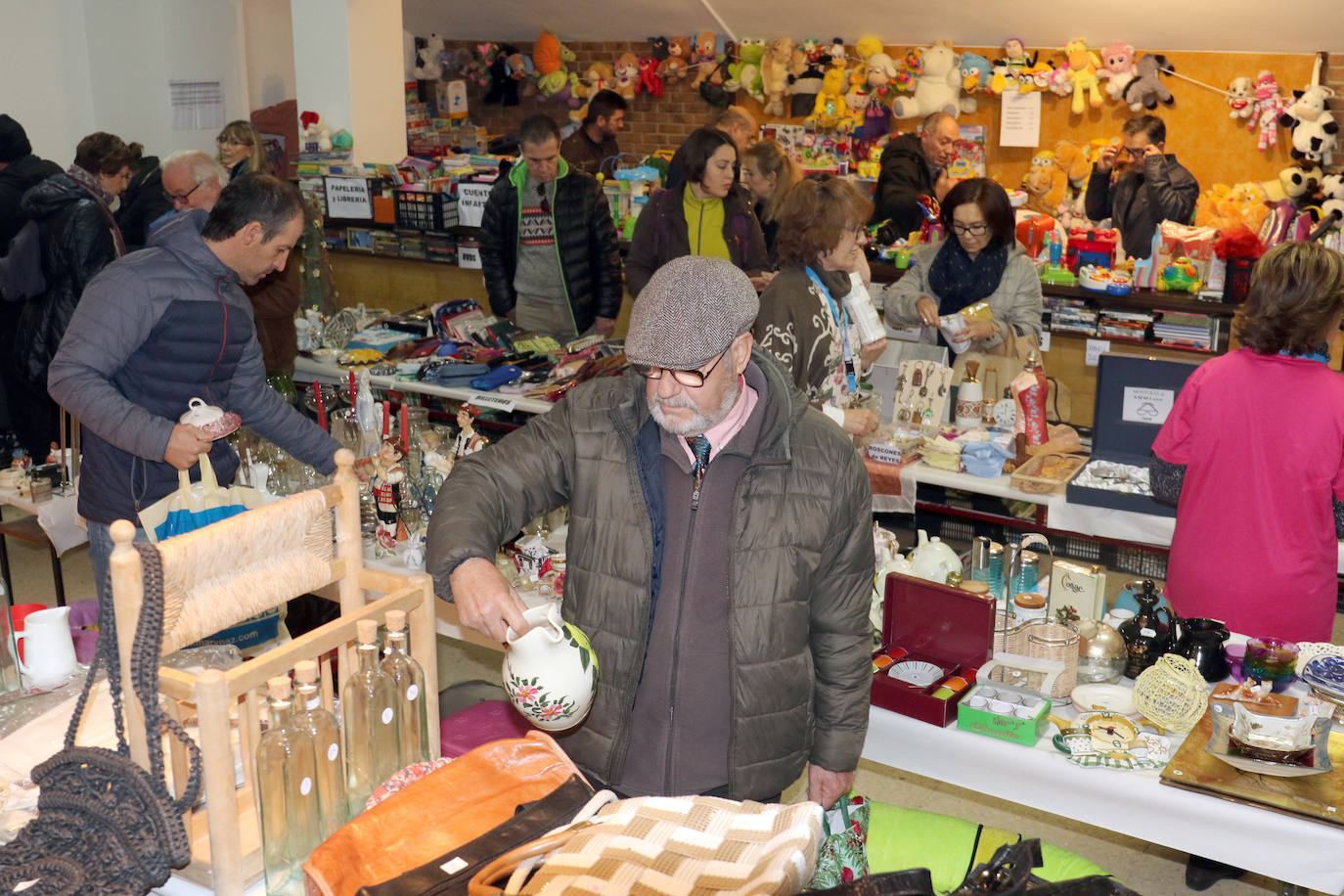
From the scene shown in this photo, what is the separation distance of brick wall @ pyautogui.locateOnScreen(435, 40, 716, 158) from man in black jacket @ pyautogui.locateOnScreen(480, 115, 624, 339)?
5.91 m

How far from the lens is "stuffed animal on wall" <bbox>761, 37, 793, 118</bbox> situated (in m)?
10.4

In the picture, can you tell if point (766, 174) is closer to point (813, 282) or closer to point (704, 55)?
point (813, 282)

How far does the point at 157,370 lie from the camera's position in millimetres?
3039

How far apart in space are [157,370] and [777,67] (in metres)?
8.27

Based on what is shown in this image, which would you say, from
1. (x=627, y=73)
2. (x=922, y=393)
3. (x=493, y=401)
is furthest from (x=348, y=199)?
(x=627, y=73)

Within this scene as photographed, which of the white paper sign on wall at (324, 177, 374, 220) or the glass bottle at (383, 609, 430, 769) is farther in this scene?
the white paper sign on wall at (324, 177, 374, 220)

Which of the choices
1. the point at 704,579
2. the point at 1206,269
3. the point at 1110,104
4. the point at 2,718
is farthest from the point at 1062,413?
the point at 1110,104

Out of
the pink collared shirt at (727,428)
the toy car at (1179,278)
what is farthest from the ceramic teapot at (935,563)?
the toy car at (1179,278)

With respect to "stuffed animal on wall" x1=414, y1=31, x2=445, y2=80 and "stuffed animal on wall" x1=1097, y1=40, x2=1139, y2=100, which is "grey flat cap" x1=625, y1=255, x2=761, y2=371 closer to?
"stuffed animal on wall" x1=1097, y1=40, x2=1139, y2=100

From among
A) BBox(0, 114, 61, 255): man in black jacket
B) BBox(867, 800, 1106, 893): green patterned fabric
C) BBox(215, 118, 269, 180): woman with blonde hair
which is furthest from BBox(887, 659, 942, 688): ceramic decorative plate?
BBox(0, 114, 61, 255): man in black jacket

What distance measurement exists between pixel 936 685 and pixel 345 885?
55.6 inches

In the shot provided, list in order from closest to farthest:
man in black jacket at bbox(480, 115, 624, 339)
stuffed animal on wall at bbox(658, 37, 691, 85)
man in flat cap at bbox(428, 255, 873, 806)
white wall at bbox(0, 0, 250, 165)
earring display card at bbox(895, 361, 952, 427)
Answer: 1. man in flat cap at bbox(428, 255, 873, 806)
2. earring display card at bbox(895, 361, 952, 427)
3. man in black jacket at bbox(480, 115, 624, 339)
4. white wall at bbox(0, 0, 250, 165)
5. stuffed animal on wall at bbox(658, 37, 691, 85)

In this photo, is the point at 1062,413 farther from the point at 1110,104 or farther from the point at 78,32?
the point at 78,32

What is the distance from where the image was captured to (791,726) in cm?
219
